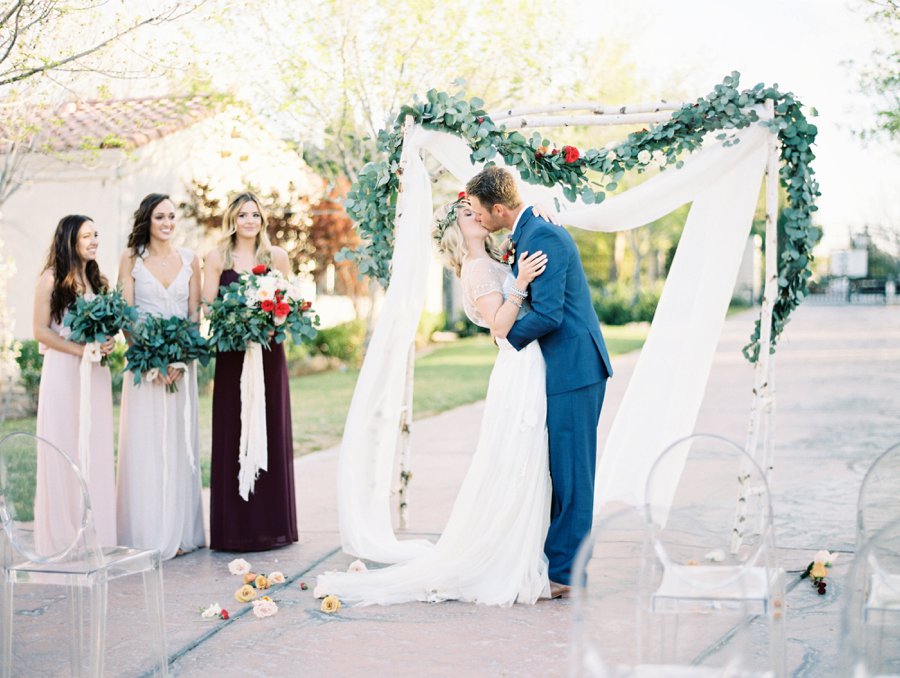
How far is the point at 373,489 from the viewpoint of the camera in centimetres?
593

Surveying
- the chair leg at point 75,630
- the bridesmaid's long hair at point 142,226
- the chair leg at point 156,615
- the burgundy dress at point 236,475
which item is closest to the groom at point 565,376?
the burgundy dress at point 236,475

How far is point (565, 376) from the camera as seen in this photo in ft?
16.5

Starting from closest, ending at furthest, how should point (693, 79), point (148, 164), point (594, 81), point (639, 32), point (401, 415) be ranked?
point (401, 415), point (148, 164), point (594, 81), point (639, 32), point (693, 79)

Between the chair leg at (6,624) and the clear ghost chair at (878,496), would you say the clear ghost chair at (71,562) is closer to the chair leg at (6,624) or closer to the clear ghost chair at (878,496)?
the chair leg at (6,624)

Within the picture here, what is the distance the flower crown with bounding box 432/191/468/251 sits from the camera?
519 centimetres

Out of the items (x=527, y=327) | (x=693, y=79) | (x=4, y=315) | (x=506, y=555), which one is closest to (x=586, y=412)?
(x=527, y=327)

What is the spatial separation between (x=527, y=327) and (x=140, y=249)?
2.66m

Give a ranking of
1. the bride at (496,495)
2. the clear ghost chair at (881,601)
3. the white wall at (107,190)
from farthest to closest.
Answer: the white wall at (107,190) → the bride at (496,495) → the clear ghost chair at (881,601)

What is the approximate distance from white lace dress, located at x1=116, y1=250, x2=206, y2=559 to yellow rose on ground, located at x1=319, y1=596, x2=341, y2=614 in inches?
62.1

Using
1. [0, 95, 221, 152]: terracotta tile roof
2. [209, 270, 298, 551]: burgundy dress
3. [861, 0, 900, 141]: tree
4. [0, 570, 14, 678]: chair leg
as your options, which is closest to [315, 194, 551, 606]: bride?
[209, 270, 298, 551]: burgundy dress

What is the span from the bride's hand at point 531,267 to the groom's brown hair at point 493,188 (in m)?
0.34

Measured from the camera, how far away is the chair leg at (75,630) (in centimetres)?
393

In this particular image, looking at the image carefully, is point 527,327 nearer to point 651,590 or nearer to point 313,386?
point 651,590

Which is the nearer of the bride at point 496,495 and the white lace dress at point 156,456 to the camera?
the bride at point 496,495
